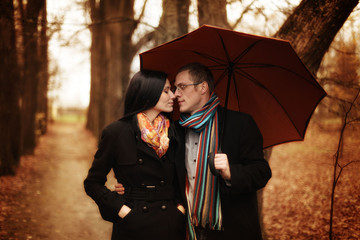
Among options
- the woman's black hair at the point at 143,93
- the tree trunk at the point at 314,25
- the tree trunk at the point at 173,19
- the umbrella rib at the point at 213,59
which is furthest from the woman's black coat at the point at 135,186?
the tree trunk at the point at 173,19

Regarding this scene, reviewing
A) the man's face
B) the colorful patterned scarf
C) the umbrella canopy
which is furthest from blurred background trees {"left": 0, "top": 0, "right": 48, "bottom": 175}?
the colorful patterned scarf

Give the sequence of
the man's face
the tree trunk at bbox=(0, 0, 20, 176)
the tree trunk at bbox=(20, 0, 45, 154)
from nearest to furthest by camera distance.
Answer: the man's face < the tree trunk at bbox=(0, 0, 20, 176) < the tree trunk at bbox=(20, 0, 45, 154)

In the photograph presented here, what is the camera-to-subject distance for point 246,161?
2674mm

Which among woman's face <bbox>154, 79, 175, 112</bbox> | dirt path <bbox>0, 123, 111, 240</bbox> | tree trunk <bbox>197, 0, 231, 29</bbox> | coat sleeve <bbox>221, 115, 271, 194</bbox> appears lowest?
dirt path <bbox>0, 123, 111, 240</bbox>

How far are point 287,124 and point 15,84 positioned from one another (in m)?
8.44

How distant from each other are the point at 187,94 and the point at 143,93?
0.41 m

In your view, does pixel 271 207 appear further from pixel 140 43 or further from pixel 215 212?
pixel 140 43

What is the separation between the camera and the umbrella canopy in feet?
8.55

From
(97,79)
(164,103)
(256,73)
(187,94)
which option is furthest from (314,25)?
(97,79)

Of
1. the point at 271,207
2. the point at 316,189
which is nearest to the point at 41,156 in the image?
the point at 271,207

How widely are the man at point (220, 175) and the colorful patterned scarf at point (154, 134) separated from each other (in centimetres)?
18

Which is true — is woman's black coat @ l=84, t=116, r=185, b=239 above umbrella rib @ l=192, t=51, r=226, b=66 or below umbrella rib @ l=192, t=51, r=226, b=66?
below

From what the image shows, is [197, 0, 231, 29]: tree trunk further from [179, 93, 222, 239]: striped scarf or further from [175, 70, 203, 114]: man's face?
[179, 93, 222, 239]: striped scarf

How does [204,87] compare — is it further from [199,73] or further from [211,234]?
[211,234]
